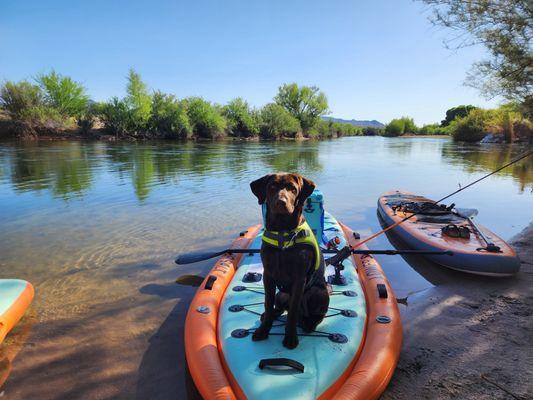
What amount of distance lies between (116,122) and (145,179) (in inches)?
1183

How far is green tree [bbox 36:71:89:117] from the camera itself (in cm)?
3878

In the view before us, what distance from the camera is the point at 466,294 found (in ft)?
16.5

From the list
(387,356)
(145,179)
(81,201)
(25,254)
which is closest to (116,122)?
(145,179)

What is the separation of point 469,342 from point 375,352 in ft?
4.84

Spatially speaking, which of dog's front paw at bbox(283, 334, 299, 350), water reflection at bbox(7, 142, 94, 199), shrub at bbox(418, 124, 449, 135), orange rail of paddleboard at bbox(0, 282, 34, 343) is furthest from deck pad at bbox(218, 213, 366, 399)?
shrub at bbox(418, 124, 449, 135)

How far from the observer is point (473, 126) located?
44469 millimetres

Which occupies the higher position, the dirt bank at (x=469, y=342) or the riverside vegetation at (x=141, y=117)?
the riverside vegetation at (x=141, y=117)

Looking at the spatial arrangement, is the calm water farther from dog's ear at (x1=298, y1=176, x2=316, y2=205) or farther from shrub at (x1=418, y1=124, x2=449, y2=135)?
shrub at (x1=418, y1=124, x2=449, y2=135)

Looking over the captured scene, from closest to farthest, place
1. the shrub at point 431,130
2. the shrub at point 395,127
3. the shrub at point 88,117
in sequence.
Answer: the shrub at point 88,117 → the shrub at point 431,130 → the shrub at point 395,127

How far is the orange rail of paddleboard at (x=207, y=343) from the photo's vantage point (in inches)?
98.4

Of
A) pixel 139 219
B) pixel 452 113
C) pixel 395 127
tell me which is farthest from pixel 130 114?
pixel 452 113

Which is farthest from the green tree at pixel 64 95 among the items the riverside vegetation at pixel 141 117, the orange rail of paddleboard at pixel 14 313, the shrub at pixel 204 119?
the orange rail of paddleboard at pixel 14 313

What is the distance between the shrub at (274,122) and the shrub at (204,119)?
7791 mm

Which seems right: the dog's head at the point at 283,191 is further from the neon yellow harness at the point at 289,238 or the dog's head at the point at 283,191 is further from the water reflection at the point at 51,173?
the water reflection at the point at 51,173
